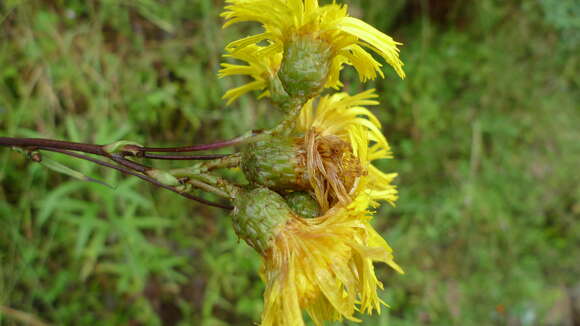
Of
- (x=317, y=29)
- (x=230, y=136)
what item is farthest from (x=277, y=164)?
(x=230, y=136)

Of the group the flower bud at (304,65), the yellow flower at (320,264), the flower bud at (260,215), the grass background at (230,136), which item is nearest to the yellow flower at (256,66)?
the flower bud at (304,65)

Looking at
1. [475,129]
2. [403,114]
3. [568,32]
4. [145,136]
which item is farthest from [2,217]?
[568,32]

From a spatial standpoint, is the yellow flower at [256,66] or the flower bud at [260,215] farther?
the yellow flower at [256,66]

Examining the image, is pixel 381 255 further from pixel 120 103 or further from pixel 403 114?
pixel 403 114

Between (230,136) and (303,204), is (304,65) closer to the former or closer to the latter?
(303,204)

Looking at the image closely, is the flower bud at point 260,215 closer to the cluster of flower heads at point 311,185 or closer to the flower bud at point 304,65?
the cluster of flower heads at point 311,185

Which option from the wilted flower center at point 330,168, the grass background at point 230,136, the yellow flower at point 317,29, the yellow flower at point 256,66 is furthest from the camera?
the grass background at point 230,136

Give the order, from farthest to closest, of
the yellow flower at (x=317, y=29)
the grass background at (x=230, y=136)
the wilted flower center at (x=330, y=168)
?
the grass background at (x=230, y=136) < the wilted flower center at (x=330, y=168) < the yellow flower at (x=317, y=29)
